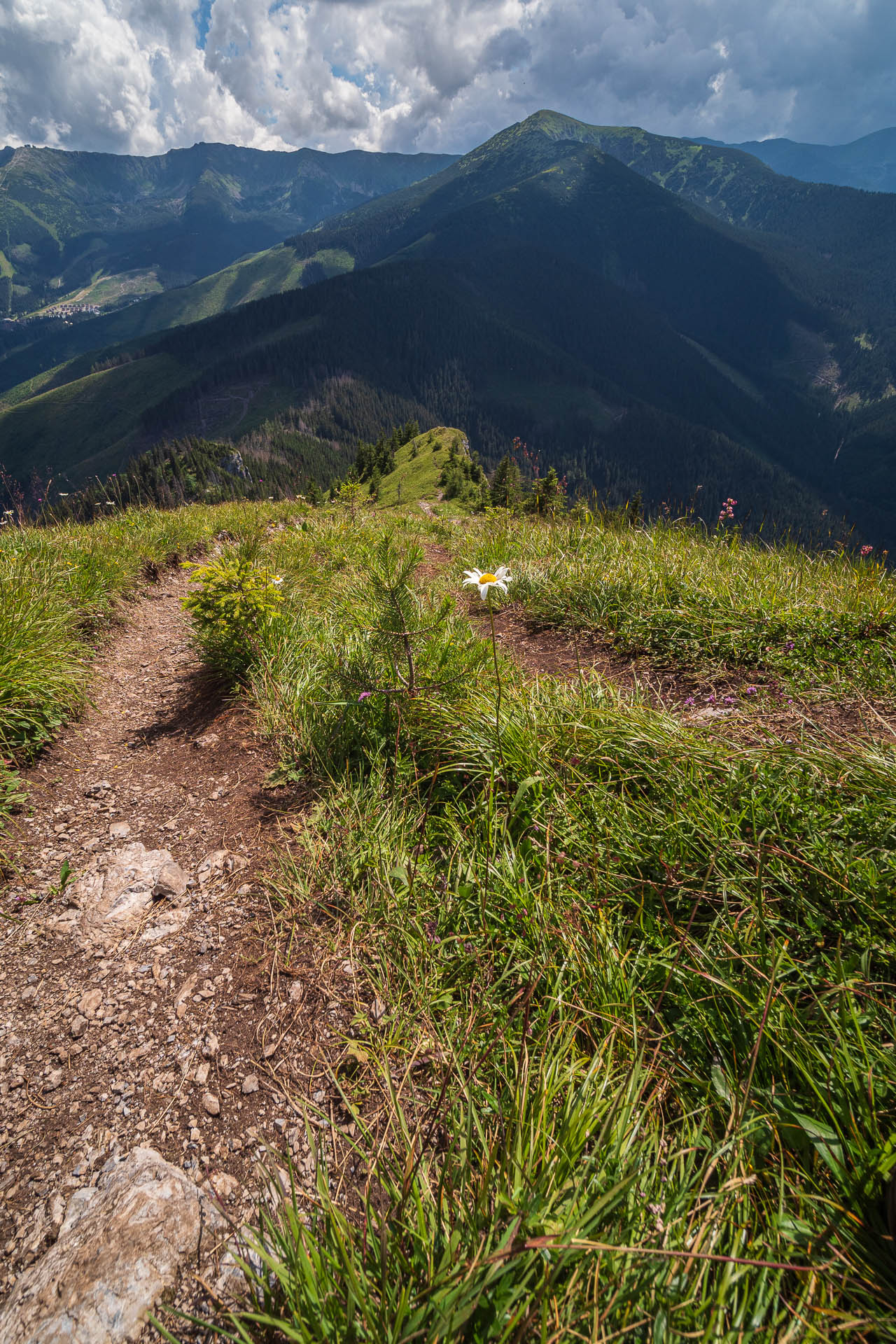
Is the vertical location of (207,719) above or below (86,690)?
below

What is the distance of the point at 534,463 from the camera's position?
10.1m

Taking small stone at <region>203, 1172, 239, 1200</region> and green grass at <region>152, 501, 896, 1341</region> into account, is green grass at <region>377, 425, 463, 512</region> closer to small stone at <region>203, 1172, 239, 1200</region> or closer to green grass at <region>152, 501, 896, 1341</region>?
green grass at <region>152, 501, 896, 1341</region>

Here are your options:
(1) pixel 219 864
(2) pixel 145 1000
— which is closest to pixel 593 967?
(2) pixel 145 1000

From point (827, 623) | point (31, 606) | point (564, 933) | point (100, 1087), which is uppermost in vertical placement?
point (31, 606)

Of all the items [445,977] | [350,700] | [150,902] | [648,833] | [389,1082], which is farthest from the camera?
[350,700]

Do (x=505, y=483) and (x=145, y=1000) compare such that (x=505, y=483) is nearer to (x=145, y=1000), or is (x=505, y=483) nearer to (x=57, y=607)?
(x=57, y=607)

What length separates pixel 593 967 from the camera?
92.4 inches

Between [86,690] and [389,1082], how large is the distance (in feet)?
15.7

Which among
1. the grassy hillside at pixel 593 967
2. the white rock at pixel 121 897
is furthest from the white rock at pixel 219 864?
the grassy hillside at pixel 593 967

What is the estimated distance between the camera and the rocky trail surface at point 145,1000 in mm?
2064

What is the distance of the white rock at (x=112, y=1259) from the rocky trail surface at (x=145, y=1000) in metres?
0.02

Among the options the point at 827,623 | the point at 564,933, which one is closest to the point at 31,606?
the point at 564,933

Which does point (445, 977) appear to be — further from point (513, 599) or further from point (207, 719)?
point (513, 599)

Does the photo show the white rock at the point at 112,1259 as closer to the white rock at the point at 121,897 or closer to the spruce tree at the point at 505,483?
the white rock at the point at 121,897
